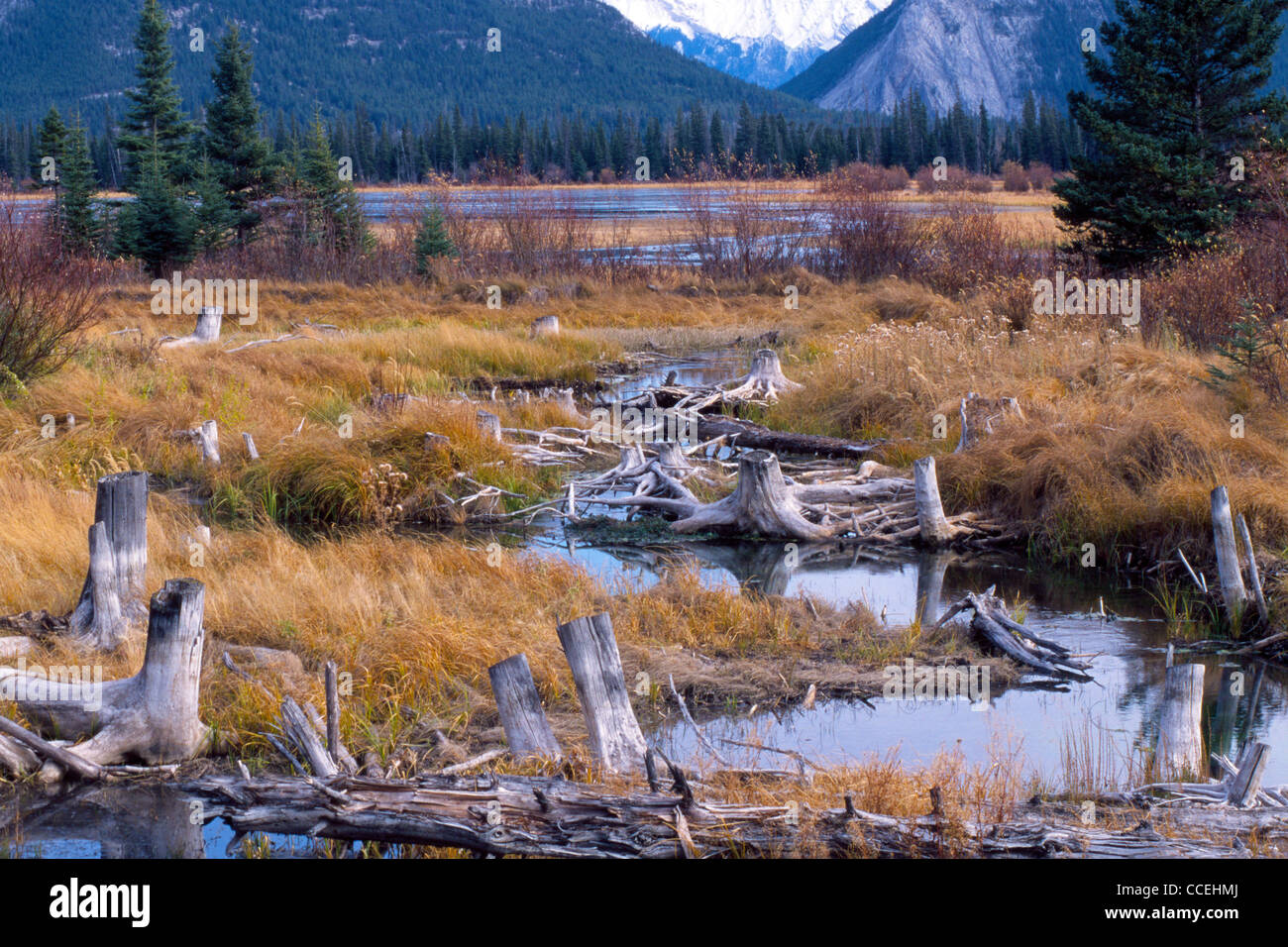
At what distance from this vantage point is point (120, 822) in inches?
203

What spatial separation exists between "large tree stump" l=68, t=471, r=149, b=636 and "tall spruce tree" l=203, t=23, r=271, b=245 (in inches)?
1024

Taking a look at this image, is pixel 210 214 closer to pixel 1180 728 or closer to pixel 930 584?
pixel 930 584

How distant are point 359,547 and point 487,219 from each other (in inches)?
938

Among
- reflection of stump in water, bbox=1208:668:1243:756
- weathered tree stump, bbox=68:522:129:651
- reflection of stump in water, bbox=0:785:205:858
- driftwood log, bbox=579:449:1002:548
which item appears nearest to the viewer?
reflection of stump in water, bbox=0:785:205:858

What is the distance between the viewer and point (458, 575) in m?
8.42

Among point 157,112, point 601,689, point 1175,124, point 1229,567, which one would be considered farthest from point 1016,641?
point 157,112

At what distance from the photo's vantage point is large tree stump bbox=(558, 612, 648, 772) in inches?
207

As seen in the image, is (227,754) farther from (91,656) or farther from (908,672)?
(908,672)

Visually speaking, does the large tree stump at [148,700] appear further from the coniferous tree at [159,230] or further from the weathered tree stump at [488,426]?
the coniferous tree at [159,230]

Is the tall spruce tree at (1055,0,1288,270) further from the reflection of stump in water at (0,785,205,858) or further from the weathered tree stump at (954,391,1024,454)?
the reflection of stump in water at (0,785,205,858)

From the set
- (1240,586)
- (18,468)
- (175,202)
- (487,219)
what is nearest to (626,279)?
(487,219)

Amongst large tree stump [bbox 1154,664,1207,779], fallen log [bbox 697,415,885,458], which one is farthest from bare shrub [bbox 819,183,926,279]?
large tree stump [bbox 1154,664,1207,779]

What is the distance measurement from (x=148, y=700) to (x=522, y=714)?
1.71 m

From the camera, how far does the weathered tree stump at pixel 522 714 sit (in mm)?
5395
